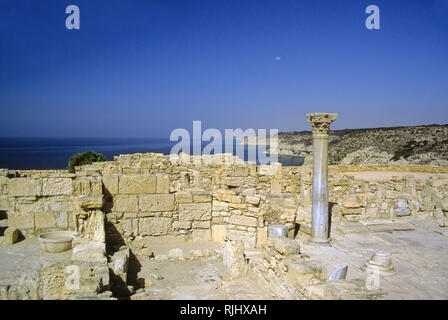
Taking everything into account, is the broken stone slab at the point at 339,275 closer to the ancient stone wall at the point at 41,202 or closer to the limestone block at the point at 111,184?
the limestone block at the point at 111,184

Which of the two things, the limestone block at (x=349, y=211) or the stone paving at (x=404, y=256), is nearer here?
the stone paving at (x=404, y=256)

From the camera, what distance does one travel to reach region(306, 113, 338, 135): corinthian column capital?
23.4 ft

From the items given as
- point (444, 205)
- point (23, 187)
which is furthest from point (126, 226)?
point (444, 205)

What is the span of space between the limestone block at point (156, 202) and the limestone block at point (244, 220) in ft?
4.74

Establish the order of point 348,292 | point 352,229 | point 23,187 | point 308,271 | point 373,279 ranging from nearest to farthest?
point 348,292 < point 308,271 < point 373,279 < point 23,187 < point 352,229

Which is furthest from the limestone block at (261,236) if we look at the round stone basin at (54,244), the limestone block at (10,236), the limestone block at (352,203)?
the limestone block at (10,236)

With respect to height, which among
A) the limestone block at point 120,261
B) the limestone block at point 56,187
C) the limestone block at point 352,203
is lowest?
the limestone block at point 120,261

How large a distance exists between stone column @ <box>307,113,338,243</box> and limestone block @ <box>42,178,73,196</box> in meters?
5.48

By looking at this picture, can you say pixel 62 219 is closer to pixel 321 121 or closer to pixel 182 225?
pixel 182 225

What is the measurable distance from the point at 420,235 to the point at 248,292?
5.70 metres

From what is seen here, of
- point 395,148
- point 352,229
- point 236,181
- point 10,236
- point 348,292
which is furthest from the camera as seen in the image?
point 395,148

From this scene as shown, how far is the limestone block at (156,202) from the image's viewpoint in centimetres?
766

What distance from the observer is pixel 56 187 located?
7.64 m

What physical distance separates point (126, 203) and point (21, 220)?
2303 millimetres
